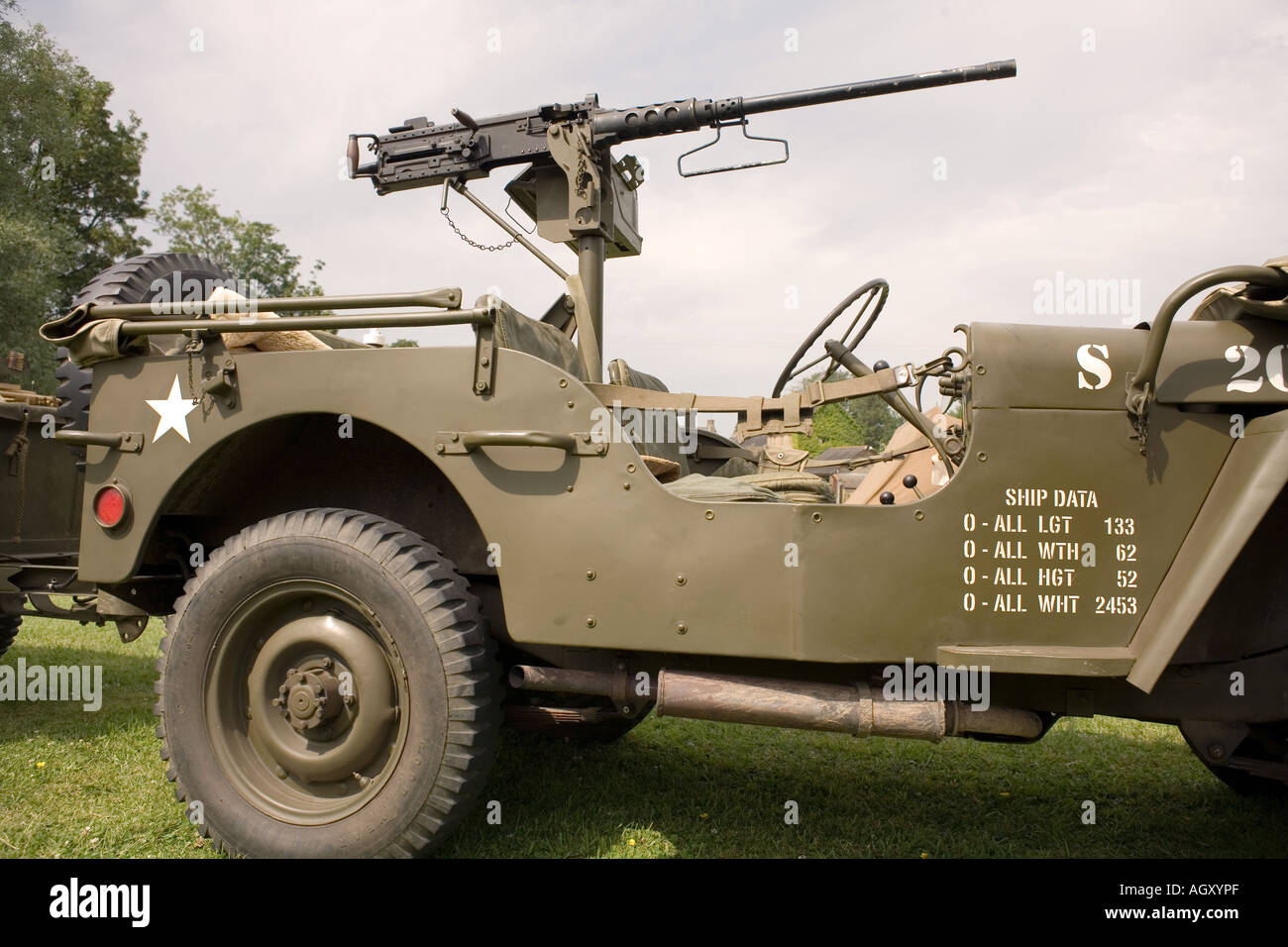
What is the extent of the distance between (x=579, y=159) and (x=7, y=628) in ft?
15.5

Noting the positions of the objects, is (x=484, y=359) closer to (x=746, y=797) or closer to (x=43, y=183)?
(x=746, y=797)

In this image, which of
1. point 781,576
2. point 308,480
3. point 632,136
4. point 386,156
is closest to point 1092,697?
point 781,576

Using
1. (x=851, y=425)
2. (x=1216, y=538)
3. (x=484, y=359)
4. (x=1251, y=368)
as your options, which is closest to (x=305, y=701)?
(x=484, y=359)

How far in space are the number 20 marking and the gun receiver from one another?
2861mm

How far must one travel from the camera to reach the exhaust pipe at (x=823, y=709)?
2.50 m

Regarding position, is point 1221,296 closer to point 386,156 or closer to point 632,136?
point 632,136

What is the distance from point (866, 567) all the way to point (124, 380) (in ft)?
8.31

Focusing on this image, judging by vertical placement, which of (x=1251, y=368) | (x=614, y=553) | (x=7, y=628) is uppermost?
(x=1251, y=368)

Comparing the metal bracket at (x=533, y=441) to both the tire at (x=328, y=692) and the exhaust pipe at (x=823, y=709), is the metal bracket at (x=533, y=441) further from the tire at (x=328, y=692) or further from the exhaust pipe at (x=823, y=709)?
the exhaust pipe at (x=823, y=709)

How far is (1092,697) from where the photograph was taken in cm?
258

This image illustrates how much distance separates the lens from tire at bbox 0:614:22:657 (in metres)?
5.53

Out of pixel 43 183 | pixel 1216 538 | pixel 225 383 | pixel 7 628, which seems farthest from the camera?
pixel 43 183

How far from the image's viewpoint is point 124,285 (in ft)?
13.0

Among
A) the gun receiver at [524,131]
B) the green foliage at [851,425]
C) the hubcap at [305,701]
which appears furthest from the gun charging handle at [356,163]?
the green foliage at [851,425]
